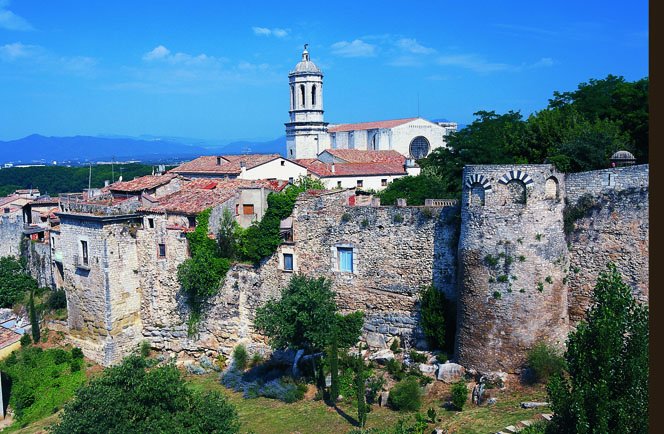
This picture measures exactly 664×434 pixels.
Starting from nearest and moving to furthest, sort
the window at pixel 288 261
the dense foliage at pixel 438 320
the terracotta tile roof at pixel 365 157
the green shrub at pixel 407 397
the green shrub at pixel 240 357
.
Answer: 1. the green shrub at pixel 407 397
2. the dense foliage at pixel 438 320
3. the window at pixel 288 261
4. the green shrub at pixel 240 357
5. the terracotta tile roof at pixel 365 157

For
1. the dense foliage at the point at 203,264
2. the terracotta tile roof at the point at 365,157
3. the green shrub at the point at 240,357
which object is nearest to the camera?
the green shrub at the point at 240,357

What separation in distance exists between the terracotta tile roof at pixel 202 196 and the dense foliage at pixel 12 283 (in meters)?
14.0

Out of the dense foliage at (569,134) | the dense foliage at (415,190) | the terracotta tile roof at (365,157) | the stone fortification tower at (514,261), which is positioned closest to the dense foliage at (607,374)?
the stone fortification tower at (514,261)

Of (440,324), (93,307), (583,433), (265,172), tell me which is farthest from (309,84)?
(583,433)

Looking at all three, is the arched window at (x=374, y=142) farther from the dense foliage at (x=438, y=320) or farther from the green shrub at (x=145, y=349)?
the dense foliage at (x=438, y=320)

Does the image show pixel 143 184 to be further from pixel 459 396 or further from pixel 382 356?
pixel 459 396

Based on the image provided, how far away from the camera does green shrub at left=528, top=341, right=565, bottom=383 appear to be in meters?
18.4

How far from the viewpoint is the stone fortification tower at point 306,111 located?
76.7 metres

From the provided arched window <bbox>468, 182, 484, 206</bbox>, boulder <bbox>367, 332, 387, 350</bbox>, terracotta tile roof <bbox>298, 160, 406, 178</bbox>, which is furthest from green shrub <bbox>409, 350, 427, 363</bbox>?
terracotta tile roof <bbox>298, 160, 406, 178</bbox>

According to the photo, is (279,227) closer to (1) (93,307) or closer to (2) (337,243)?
(2) (337,243)

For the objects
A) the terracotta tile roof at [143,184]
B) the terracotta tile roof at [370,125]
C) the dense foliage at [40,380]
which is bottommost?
the dense foliage at [40,380]

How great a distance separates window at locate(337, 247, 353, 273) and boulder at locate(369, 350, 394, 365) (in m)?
3.63

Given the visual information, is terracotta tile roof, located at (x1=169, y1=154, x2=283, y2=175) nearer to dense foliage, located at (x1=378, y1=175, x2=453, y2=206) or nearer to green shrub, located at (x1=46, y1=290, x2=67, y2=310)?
dense foliage, located at (x1=378, y1=175, x2=453, y2=206)

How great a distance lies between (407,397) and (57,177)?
115m
